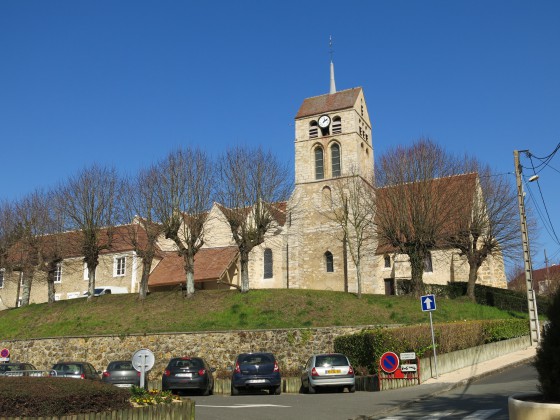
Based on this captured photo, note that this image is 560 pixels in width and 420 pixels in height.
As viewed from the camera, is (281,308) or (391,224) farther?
(391,224)

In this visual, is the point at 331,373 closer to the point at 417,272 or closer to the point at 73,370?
the point at 73,370

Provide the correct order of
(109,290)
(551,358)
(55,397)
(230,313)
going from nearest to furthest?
(551,358) < (55,397) < (230,313) < (109,290)

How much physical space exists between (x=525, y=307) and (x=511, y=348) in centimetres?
1370

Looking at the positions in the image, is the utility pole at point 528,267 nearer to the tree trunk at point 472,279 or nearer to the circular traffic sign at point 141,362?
the tree trunk at point 472,279

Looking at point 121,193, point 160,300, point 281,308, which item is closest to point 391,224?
point 281,308

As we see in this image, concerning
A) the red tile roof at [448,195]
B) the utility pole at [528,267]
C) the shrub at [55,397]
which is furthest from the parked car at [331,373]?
the red tile roof at [448,195]

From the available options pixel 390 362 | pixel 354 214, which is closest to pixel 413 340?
pixel 390 362

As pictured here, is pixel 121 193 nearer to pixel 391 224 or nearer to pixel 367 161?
pixel 391 224

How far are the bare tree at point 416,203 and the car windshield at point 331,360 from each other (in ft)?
54.6

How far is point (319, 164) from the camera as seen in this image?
163 ft

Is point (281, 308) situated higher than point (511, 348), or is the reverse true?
point (281, 308)

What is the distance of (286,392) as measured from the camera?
2117 centimetres

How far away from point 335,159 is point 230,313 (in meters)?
21.9

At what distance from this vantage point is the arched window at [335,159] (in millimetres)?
48438
